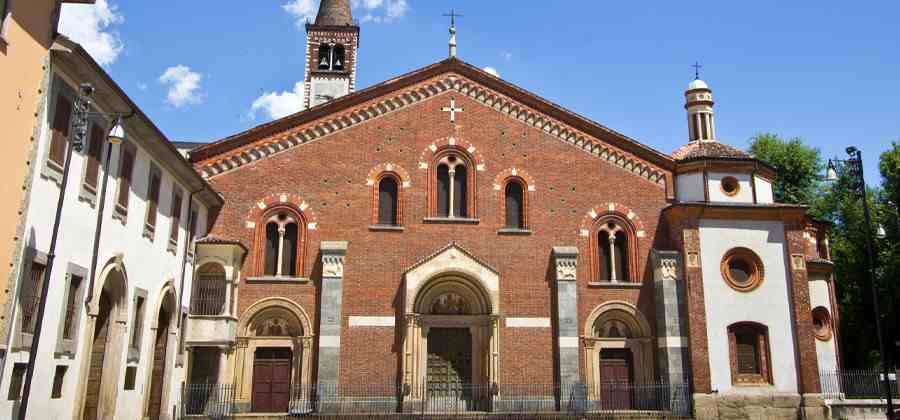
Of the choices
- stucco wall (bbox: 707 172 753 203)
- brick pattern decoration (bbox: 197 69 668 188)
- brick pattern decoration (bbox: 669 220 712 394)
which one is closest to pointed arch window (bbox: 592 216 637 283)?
brick pattern decoration (bbox: 669 220 712 394)

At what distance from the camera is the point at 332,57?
44094 millimetres

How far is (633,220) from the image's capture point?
2589 centimetres

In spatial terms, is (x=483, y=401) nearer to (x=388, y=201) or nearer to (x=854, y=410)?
(x=388, y=201)

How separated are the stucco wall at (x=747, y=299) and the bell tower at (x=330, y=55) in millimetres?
25744

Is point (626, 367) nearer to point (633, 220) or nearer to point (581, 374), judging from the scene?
point (581, 374)

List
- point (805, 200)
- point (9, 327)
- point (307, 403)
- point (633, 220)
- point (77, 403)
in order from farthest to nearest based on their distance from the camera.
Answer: point (805, 200) → point (633, 220) → point (307, 403) → point (77, 403) → point (9, 327)

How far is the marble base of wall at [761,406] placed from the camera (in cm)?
2320

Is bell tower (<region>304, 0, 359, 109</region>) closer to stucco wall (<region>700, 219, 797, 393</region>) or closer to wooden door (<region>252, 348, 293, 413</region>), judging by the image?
wooden door (<region>252, 348, 293, 413</region>)

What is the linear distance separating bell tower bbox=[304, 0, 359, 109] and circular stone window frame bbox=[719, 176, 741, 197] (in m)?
24.8

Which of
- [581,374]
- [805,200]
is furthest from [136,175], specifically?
[805,200]

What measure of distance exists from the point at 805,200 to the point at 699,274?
71.5 ft

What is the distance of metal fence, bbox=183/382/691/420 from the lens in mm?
22125

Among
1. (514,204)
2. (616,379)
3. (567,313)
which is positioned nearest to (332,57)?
(514,204)

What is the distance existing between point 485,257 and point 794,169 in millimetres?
27192
